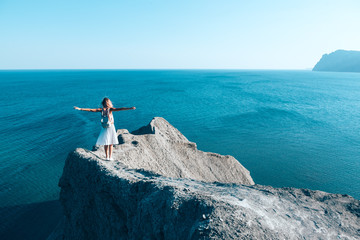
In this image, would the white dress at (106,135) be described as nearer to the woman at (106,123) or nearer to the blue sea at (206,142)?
the woman at (106,123)

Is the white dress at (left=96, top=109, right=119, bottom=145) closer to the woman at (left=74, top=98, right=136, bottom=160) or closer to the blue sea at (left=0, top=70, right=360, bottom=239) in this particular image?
the woman at (left=74, top=98, right=136, bottom=160)

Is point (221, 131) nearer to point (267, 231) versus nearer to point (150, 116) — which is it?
point (150, 116)

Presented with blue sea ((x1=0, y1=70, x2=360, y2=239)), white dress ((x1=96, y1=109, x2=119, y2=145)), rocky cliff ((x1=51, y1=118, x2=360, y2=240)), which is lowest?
blue sea ((x1=0, y1=70, x2=360, y2=239))

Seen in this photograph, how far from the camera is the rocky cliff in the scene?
18.2 ft

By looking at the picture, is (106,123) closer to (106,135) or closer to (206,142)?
(106,135)

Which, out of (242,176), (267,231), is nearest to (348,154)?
(242,176)

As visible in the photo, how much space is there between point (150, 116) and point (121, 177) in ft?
130

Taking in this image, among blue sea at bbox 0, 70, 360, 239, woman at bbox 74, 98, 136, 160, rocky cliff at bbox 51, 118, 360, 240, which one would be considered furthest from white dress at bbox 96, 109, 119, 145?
blue sea at bbox 0, 70, 360, 239

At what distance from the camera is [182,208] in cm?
603

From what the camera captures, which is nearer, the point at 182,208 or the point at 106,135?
the point at 182,208

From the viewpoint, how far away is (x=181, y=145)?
19094mm

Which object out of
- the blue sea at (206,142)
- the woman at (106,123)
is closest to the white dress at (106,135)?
the woman at (106,123)

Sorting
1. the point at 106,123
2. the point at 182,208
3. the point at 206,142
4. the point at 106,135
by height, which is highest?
the point at 106,123

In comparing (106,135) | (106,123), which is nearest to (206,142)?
(106,135)
